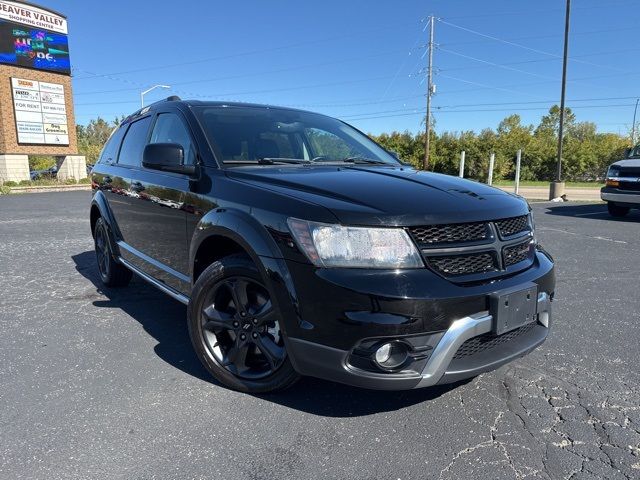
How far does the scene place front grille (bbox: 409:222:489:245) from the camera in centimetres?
233

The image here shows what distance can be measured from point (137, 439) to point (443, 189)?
209 cm

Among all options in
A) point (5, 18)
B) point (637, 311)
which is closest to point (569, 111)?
point (5, 18)

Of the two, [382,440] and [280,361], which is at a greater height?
[280,361]

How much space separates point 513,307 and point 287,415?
1328mm

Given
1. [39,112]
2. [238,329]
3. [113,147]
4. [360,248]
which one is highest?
[39,112]

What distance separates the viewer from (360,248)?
227cm

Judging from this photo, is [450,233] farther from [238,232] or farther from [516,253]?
[238,232]

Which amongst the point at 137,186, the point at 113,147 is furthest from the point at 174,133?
the point at 113,147

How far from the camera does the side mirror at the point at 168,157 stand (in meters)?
3.08

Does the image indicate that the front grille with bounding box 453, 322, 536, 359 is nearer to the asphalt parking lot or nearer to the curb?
the asphalt parking lot

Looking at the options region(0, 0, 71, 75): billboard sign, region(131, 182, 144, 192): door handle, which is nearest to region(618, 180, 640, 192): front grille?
region(131, 182, 144, 192): door handle

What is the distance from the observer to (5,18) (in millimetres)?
23000

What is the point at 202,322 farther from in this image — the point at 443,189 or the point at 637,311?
the point at 637,311

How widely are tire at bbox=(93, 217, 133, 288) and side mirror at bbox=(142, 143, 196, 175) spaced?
2.06 meters
